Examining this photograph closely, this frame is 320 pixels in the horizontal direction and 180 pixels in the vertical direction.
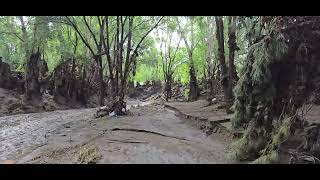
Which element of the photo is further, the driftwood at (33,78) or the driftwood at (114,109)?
the driftwood at (33,78)

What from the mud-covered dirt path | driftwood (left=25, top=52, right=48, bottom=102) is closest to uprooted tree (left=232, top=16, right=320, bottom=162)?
the mud-covered dirt path

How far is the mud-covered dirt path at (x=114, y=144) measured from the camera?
202 inches

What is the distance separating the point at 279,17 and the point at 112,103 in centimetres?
625

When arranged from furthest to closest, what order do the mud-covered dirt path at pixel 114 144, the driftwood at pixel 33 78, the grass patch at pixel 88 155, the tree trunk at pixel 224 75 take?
the driftwood at pixel 33 78 < the tree trunk at pixel 224 75 < the mud-covered dirt path at pixel 114 144 < the grass patch at pixel 88 155

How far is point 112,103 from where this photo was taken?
10.5 metres

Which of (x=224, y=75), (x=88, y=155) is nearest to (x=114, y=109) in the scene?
(x=224, y=75)

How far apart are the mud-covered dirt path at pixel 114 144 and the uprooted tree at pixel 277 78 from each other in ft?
1.93

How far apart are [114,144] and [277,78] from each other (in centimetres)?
247

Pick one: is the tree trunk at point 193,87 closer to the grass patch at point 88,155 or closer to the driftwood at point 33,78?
the driftwood at point 33,78

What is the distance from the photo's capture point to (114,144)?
5758mm

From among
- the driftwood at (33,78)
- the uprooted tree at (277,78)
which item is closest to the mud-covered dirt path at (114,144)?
the uprooted tree at (277,78)

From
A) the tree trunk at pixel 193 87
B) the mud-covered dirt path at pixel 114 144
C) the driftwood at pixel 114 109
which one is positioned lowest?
the mud-covered dirt path at pixel 114 144

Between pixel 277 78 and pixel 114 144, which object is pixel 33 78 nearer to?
pixel 114 144
